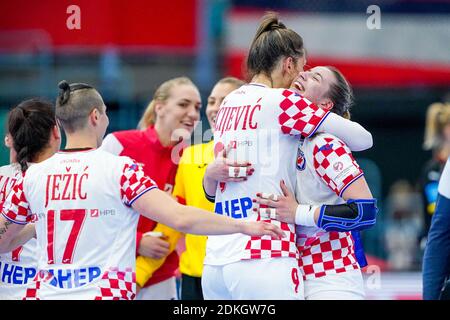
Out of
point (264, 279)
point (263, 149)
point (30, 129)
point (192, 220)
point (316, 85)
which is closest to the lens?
point (192, 220)

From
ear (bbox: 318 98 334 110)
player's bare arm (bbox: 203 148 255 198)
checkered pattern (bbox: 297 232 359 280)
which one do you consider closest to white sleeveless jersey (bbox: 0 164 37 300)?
player's bare arm (bbox: 203 148 255 198)

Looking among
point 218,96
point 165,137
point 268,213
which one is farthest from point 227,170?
point 165,137

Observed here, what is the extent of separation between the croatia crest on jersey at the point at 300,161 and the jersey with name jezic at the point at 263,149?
37mm

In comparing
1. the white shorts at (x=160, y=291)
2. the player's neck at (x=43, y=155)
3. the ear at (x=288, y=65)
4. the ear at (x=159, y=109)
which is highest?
the ear at (x=288, y=65)

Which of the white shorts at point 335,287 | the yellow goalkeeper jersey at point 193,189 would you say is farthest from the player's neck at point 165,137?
the white shorts at point 335,287

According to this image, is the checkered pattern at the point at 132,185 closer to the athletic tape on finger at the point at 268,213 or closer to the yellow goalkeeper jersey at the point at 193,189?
the athletic tape on finger at the point at 268,213

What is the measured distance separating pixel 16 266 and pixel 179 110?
1828mm

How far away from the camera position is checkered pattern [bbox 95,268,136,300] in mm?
4278

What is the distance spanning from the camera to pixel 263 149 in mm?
4359

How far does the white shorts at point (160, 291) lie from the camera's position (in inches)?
243

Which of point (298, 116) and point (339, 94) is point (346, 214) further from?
point (339, 94)

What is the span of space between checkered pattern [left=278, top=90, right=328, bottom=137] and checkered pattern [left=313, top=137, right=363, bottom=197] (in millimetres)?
108

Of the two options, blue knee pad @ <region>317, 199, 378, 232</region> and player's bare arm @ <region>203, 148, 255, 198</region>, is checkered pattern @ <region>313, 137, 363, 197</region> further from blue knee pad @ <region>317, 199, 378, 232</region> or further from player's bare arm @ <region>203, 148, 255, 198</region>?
player's bare arm @ <region>203, 148, 255, 198</region>

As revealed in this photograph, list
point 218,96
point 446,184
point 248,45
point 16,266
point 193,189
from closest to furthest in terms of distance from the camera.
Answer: point 446,184 < point 16,266 < point 193,189 < point 218,96 < point 248,45
